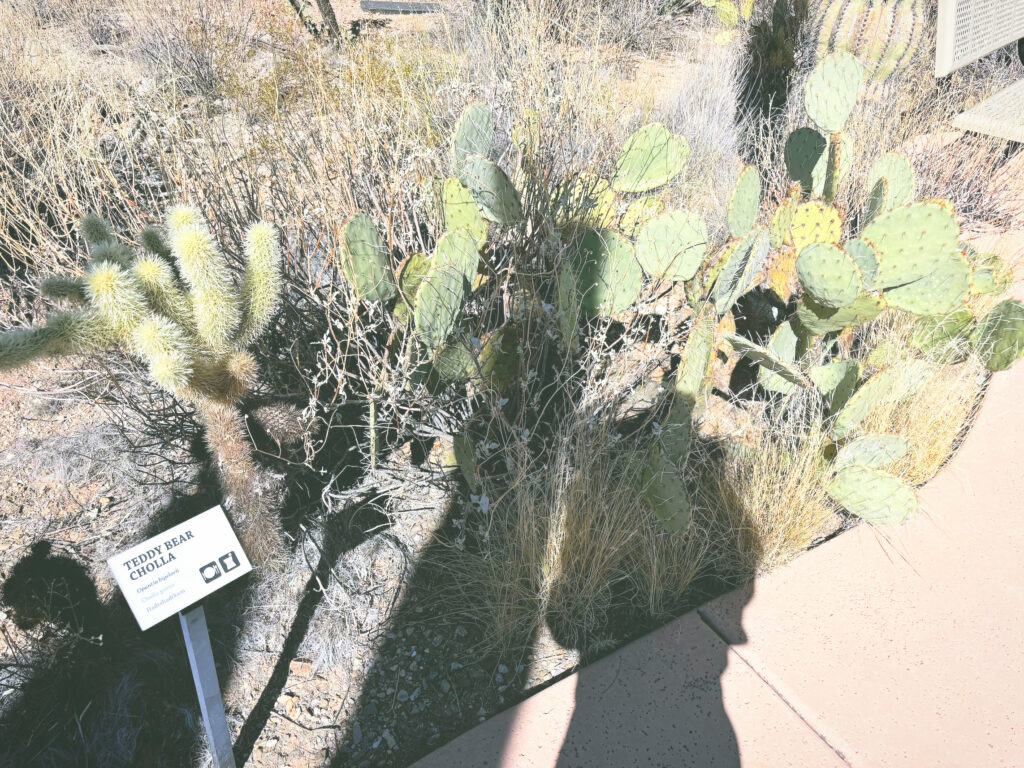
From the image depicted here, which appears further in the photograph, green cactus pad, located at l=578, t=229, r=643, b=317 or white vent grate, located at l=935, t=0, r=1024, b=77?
white vent grate, located at l=935, t=0, r=1024, b=77

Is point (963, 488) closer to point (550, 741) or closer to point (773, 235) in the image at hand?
point (773, 235)

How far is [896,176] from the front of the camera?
301 cm

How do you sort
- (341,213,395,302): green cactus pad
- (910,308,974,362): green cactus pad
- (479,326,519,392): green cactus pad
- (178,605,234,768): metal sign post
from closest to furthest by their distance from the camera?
1. (178,605,234,768): metal sign post
2. (341,213,395,302): green cactus pad
3. (479,326,519,392): green cactus pad
4. (910,308,974,362): green cactus pad

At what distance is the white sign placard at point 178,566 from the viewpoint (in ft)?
5.28

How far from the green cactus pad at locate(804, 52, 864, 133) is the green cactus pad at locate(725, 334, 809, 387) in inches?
48.9

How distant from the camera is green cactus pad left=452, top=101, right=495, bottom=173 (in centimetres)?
262

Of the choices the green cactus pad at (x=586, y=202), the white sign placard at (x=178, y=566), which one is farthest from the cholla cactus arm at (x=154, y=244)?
the green cactus pad at (x=586, y=202)

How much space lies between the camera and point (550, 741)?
1866mm

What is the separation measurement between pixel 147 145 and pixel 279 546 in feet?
10.1

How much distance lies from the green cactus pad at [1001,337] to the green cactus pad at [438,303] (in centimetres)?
187

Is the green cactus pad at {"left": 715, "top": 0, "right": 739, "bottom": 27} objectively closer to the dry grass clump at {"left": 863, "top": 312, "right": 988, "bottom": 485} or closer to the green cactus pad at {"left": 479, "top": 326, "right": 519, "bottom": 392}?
the dry grass clump at {"left": 863, "top": 312, "right": 988, "bottom": 485}

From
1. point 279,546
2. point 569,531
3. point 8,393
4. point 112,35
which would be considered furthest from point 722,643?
point 112,35

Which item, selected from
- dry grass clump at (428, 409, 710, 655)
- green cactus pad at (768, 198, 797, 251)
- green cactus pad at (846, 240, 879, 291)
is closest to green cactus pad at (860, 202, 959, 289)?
green cactus pad at (846, 240, 879, 291)

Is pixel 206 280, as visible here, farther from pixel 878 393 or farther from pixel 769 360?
pixel 878 393
